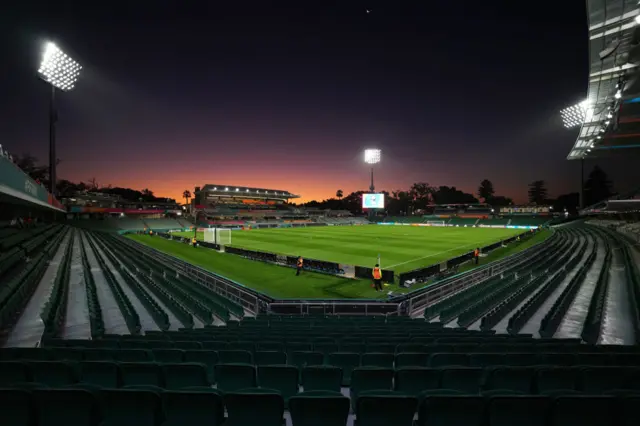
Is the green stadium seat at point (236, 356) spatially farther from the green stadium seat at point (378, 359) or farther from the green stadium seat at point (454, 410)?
the green stadium seat at point (454, 410)

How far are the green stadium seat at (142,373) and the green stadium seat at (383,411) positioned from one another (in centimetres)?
250

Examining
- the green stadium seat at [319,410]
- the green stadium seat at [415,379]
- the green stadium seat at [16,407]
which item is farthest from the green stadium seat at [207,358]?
the green stadium seat at [415,379]

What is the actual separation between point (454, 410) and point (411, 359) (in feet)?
6.58

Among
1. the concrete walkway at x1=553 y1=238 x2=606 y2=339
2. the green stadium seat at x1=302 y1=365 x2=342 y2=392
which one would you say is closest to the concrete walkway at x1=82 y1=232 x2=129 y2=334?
the green stadium seat at x1=302 y1=365 x2=342 y2=392

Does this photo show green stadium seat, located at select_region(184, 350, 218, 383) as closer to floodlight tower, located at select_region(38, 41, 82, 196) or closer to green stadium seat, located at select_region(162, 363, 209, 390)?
green stadium seat, located at select_region(162, 363, 209, 390)

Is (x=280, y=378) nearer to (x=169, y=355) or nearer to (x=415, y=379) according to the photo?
(x=415, y=379)

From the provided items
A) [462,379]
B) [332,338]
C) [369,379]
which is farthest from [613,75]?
[369,379]

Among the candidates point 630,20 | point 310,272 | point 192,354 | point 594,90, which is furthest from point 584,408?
point 310,272

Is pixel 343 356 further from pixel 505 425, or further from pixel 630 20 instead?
pixel 630 20

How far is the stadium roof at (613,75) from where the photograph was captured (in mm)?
8914

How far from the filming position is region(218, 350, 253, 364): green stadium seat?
463cm

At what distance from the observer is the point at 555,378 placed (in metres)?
3.80

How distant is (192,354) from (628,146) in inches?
1046

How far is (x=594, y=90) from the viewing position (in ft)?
46.0
